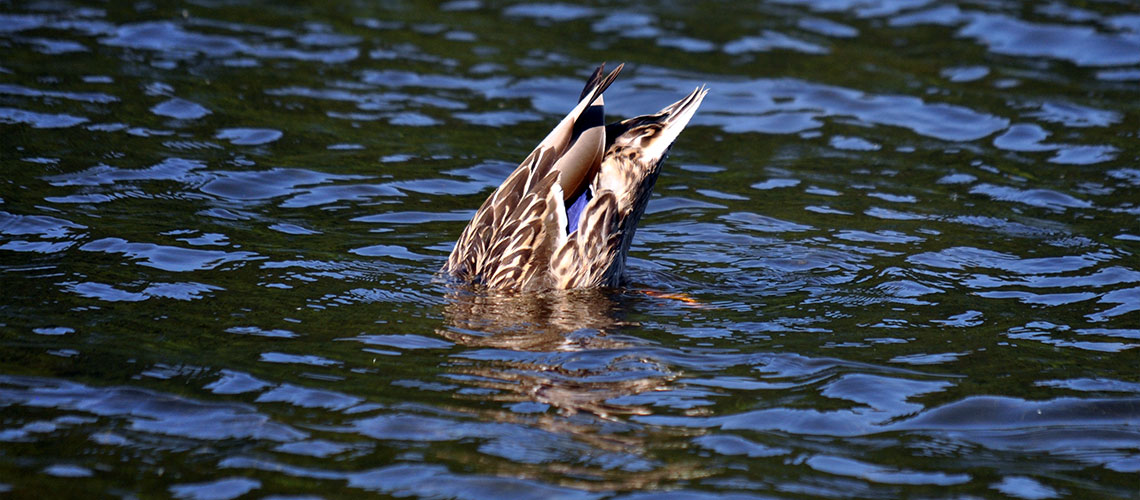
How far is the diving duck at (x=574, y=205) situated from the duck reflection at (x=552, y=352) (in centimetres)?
15

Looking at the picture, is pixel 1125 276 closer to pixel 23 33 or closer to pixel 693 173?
pixel 693 173

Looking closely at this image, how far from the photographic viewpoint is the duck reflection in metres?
5.18

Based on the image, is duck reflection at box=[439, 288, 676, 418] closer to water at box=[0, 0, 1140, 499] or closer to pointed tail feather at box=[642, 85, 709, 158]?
water at box=[0, 0, 1140, 499]

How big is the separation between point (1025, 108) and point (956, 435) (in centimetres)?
639

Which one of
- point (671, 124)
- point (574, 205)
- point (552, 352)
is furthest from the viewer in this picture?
point (574, 205)

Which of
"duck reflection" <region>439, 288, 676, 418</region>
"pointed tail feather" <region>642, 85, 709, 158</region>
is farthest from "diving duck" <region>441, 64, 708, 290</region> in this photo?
"duck reflection" <region>439, 288, 676, 418</region>

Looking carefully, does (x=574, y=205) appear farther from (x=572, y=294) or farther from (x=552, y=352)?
(x=552, y=352)

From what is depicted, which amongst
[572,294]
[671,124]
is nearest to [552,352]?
[572,294]

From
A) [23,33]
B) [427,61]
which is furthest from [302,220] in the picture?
[23,33]

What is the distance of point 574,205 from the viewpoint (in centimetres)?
678

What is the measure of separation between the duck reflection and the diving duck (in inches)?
6.0

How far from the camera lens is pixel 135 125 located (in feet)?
30.4

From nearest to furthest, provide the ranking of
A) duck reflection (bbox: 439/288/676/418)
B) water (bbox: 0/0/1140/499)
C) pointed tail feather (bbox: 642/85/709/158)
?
water (bbox: 0/0/1140/499) → duck reflection (bbox: 439/288/676/418) → pointed tail feather (bbox: 642/85/709/158)

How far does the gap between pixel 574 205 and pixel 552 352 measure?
4.29 ft
